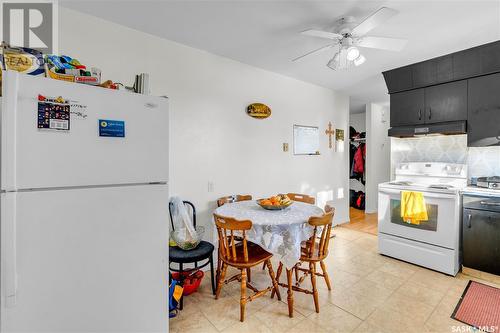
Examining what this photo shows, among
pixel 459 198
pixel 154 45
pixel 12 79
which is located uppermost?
pixel 154 45

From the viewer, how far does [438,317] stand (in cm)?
198

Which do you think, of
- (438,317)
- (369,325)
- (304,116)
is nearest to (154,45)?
(304,116)

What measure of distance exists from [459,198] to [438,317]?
4.54 ft

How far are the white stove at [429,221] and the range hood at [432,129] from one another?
20.1 inches

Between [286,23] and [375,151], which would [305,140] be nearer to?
[286,23]

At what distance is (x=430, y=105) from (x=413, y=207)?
1.35 m

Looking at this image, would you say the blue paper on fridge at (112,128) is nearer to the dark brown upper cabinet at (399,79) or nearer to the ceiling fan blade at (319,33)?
the ceiling fan blade at (319,33)

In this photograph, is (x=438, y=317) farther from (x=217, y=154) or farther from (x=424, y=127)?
(x=217, y=154)

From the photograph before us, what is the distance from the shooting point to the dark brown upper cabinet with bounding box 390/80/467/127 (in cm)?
289

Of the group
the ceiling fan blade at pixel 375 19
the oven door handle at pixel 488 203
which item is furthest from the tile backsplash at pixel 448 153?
the ceiling fan blade at pixel 375 19

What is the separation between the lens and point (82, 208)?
4.01ft

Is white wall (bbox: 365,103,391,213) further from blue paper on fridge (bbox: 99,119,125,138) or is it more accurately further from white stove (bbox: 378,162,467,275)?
blue paper on fridge (bbox: 99,119,125,138)

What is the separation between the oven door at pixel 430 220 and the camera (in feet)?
8.68

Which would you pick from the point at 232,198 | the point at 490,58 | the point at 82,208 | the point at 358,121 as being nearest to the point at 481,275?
the point at 490,58
